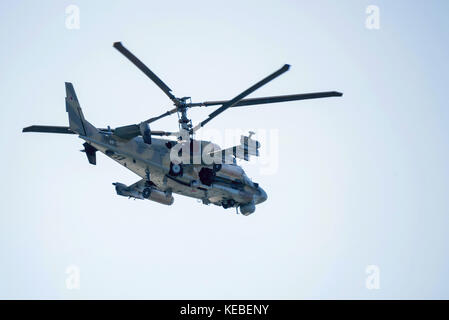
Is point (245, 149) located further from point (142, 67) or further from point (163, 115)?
point (142, 67)

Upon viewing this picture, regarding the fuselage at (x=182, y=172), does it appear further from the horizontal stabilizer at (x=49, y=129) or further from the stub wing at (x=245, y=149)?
the horizontal stabilizer at (x=49, y=129)

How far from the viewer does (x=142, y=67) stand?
77.9ft

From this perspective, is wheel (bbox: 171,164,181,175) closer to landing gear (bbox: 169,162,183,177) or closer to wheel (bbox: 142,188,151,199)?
landing gear (bbox: 169,162,183,177)

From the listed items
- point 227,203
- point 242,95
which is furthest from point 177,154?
point 242,95

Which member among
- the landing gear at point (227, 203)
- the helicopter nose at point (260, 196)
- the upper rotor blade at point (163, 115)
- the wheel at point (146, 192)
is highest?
the upper rotor blade at point (163, 115)

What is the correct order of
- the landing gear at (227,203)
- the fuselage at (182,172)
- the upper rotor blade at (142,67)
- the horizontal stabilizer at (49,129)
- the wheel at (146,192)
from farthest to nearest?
1. the landing gear at (227,203)
2. the wheel at (146,192)
3. the fuselage at (182,172)
4. the horizontal stabilizer at (49,129)
5. the upper rotor blade at (142,67)

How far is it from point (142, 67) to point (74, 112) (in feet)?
13.0

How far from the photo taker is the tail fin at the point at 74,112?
25.9 m

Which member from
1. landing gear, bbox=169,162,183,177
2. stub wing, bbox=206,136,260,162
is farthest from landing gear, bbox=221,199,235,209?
landing gear, bbox=169,162,183,177

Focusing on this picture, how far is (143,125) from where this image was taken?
2647cm

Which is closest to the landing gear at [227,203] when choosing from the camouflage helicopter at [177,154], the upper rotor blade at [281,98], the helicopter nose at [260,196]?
the camouflage helicopter at [177,154]
